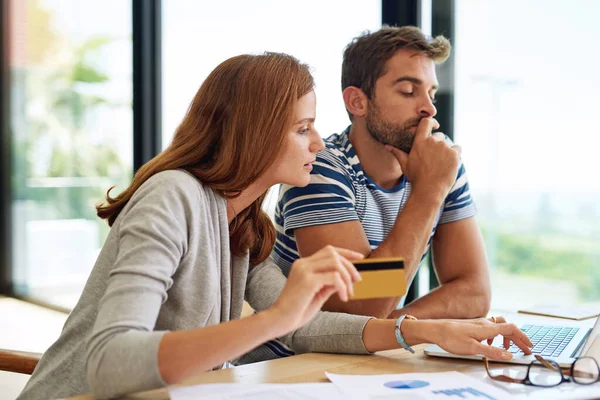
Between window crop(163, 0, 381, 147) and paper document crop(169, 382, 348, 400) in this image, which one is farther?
window crop(163, 0, 381, 147)

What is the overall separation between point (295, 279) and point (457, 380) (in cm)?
34

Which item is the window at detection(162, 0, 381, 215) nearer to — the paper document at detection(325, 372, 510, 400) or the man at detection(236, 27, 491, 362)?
the man at detection(236, 27, 491, 362)

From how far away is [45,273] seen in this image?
486 cm

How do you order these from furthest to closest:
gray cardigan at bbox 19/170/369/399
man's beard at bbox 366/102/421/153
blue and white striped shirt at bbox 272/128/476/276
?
man's beard at bbox 366/102/421/153 → blue and white striped shirt at bbox 272/128/476/276 → gray cardigan at bbox 19/170/369/399

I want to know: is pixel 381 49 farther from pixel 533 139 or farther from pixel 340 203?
pixel 533 139

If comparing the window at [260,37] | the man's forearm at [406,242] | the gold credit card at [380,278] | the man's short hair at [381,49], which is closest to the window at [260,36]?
the window at [260,37]

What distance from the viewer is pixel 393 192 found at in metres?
2.05

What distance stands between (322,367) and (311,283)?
0.31 m

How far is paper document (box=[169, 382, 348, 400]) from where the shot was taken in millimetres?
1049

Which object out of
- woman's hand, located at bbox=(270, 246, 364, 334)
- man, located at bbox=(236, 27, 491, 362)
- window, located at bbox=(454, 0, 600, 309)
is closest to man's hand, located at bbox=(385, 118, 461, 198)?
man, located at bbox=(236, 27, 491, 362)

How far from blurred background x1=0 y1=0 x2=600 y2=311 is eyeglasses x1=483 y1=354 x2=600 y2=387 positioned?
0.83 meters

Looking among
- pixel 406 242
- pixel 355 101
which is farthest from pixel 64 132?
pixel 406 242

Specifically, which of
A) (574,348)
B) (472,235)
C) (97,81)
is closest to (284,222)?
(472,235)

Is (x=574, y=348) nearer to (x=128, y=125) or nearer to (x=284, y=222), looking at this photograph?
(x=284, y=222)
